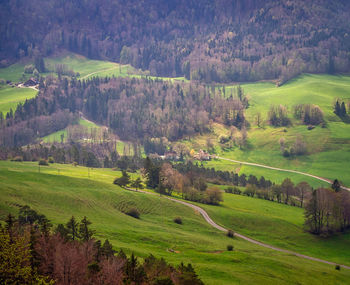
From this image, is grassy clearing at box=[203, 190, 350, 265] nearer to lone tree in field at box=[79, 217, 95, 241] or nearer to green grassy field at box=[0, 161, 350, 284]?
green grassy field at box=[0, 161, 350, 284]

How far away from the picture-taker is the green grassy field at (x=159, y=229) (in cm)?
7581

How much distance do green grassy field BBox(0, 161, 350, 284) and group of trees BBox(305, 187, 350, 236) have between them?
8246 millimetres

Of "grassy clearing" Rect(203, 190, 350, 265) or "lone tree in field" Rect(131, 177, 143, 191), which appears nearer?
"grassy clearing" Rect(203, 190, 350, 265)

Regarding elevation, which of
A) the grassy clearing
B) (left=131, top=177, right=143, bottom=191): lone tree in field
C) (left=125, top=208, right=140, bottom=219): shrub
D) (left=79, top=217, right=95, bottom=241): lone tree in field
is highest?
(left=79, top=217, right=95, bottom=241): lone tree in field

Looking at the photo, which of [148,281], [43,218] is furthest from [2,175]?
[148,281]

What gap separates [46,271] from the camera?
174 ft

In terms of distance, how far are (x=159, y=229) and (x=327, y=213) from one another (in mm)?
65194

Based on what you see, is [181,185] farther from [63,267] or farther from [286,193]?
[63,267]

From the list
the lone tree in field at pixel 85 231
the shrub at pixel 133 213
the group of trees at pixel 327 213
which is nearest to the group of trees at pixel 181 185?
the shrub at pixel 133 213

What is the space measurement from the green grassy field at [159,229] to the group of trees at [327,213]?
8246mm

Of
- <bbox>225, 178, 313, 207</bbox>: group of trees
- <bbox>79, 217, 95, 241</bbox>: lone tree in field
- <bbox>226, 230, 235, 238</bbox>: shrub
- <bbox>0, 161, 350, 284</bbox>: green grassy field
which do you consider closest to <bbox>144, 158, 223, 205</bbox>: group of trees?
<bbox>0, 161, 350, 284</bbox>: green grassy field

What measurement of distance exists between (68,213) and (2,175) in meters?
36.2

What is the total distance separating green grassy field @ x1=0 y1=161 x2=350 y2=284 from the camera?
75.8 meters

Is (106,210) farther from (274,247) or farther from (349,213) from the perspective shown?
(349,213)
